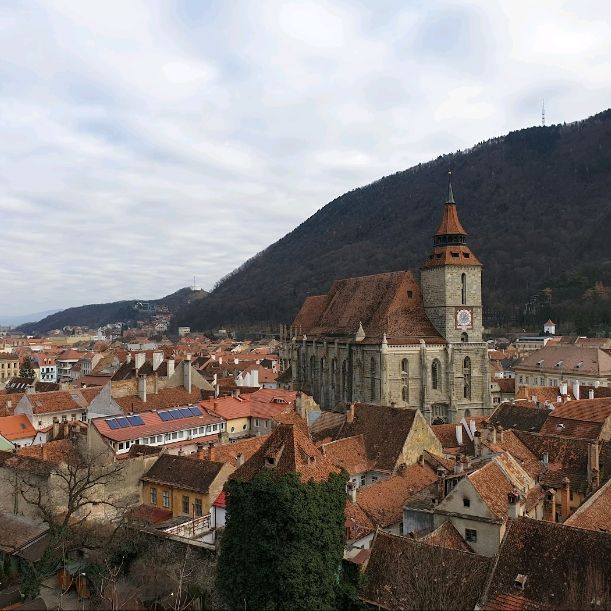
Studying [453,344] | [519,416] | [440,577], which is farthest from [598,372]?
[440,577]

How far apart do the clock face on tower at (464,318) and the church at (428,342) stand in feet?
0.31

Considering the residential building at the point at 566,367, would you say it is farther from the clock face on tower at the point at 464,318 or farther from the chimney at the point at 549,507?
the chimney at the point at 549,507

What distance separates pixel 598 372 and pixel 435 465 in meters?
54.6

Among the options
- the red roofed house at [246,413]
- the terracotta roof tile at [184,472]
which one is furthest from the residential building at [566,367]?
the terracotta roof tile at [184,472]

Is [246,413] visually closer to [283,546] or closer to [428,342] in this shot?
[428,342]

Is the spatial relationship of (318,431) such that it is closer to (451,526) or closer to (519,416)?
(519,416)

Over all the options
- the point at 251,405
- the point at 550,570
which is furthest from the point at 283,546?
the point at 251,405

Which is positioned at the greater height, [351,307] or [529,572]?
[351,307]

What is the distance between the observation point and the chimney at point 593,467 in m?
30.1

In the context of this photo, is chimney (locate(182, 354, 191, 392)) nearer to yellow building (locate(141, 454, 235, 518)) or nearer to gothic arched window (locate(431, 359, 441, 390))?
gothic arched window (locate(431, 359, 441, 390))

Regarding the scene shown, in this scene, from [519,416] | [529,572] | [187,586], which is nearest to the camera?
[529,572]

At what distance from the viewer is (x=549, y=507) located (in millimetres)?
29625

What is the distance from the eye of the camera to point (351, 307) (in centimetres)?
6775

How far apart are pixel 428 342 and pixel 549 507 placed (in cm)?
2988
